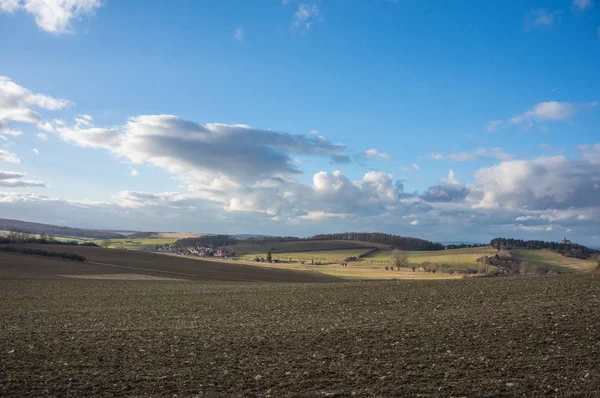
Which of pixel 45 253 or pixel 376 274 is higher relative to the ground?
pixel 45 253

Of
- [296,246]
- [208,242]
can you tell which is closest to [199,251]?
[208,242]

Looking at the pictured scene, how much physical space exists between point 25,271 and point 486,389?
62.6 meters

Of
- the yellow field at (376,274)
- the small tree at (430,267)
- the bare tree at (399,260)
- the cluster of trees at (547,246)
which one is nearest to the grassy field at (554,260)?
the cluster of trees at (547,246)

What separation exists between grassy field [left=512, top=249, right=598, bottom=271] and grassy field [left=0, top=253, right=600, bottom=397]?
68266 millimetres

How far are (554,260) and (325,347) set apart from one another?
98.6 meters

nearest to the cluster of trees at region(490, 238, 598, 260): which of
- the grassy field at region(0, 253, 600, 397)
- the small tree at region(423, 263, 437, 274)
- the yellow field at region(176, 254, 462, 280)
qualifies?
the small tree at region(423, 263, 437, 274)

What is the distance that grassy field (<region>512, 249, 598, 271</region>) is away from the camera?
81625 millimetres

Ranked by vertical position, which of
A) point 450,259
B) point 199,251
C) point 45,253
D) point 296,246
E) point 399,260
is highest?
point 450,259

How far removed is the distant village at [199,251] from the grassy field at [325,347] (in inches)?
5054

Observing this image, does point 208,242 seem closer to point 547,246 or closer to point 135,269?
point 135,269

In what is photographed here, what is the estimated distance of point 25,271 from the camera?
187 ft

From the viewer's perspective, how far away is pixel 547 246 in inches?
4801

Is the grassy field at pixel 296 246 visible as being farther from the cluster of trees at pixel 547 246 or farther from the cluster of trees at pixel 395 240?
the cluster of trees at pixel 547 246

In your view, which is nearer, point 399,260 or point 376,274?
point 376,274
